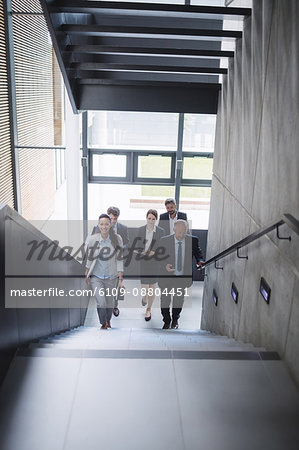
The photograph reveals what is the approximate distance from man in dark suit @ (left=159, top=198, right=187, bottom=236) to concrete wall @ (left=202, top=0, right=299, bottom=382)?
830mm

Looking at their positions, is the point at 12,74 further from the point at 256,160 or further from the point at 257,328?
the point at 257,328

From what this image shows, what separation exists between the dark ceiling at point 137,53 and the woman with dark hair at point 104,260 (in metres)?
1.94

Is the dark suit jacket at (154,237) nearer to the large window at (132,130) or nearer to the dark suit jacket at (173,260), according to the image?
the dark suit jacket at (173,260)

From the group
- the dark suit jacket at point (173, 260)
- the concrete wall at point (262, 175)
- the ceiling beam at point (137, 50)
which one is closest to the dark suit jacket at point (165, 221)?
the dark suit jacket at point (173, 260)

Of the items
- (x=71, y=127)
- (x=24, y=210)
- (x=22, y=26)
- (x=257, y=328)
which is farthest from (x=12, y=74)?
(x=257, y=328)

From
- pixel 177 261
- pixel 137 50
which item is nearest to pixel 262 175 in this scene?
pixel 177 261

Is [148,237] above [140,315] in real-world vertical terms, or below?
above

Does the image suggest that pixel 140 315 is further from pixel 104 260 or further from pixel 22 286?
pixel 22 286

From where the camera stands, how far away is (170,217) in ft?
21.3

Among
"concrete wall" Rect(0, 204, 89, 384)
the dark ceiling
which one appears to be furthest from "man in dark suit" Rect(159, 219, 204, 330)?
the dark ceiling

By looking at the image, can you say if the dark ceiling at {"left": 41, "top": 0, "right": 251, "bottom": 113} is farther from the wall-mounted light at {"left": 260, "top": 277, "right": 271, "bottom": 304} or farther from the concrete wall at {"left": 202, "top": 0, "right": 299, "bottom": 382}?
the wall-mounted light at {"left": 260, "top": 277, "right": 271, "bottom": 304}

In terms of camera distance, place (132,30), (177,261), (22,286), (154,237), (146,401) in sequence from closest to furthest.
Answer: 1. (146,401)
2. (22,286)
3. (132,30)
4. (177,261)
5. (154,237)

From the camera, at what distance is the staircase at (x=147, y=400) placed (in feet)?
7.47

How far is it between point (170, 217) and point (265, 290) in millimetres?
→ 3072
